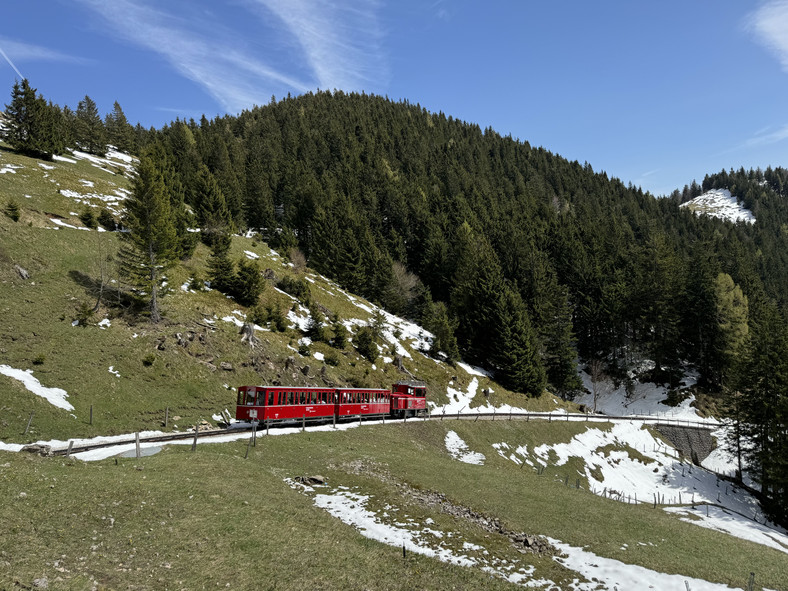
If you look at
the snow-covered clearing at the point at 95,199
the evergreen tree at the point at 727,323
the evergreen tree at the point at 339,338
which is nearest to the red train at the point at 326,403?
the evergreen tree at the point at 339,338

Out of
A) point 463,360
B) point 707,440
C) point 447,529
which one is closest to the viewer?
point 447,529

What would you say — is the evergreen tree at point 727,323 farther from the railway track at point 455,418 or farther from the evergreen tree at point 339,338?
the evergreen tree at point 339,338

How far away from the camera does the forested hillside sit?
5838cm

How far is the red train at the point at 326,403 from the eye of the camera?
30.6 meters

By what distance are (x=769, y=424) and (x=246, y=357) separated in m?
51.4

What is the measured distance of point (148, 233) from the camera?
3762cm

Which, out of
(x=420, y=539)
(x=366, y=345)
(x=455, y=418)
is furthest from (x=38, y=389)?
(x=455, y=418)

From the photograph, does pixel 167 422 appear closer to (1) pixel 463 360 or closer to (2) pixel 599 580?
(2) pixel 599 580

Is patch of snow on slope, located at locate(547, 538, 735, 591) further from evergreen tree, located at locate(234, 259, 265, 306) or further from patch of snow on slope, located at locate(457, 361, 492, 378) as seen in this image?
patch of snow on slope, located at locate(457, 361, 492, 378)

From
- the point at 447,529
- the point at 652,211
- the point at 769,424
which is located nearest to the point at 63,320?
the point at 447,529

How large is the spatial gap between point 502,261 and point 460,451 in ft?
182

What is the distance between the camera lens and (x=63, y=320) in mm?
33250

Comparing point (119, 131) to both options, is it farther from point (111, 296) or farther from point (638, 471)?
point (638, 471)

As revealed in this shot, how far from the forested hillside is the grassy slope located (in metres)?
12.4
